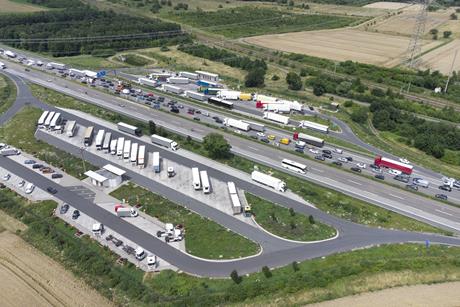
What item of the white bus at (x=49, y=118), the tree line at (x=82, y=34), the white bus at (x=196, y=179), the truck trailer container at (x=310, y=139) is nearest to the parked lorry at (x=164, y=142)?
the white bus at (x=196, y=179)

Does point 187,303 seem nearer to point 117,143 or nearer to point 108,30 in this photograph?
point 117,143

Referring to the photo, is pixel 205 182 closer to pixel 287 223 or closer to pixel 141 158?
pixel 141 158

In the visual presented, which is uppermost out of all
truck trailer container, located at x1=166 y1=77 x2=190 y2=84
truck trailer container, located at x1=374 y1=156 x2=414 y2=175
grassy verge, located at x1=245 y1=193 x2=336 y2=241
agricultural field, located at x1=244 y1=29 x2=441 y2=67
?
agricultural field, located at x1=244 y1=29 x2=441 y2=67

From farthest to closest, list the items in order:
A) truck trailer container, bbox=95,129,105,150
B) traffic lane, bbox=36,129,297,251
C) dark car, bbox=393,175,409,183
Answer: truck trailer container, bbox=95,129,105,150
dark car, bbox=393,175,409,183
traffic lane, bbox=36,129,297,251

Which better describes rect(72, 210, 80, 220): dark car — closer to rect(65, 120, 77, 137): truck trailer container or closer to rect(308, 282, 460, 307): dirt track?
rect(65, 120, 77, 137): truck trailer container

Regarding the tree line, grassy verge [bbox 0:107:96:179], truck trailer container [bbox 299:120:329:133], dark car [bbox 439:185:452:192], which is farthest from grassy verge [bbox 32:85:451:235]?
the tree line

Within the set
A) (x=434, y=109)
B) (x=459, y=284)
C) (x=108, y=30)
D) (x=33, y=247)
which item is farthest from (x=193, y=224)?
(x=108, y=30)

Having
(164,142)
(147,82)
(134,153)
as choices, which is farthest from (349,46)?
(134,153)
